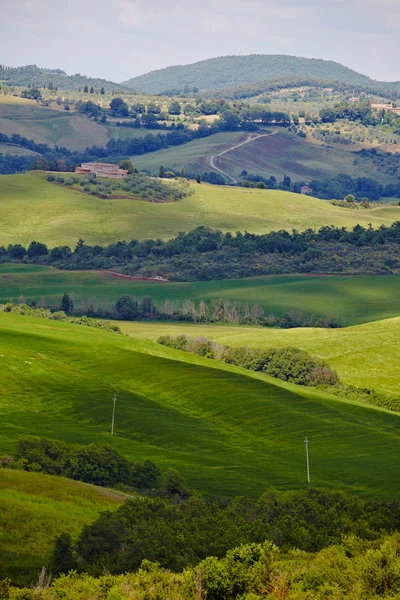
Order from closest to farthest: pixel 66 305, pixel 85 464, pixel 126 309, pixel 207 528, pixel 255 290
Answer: pixel 207 528
pixel 85 464
pixel 66 305
pixel 126 309
pixel 255 290

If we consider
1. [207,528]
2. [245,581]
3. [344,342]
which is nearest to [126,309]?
[344,342]

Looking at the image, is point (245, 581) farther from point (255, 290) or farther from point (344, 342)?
point (255, 290)

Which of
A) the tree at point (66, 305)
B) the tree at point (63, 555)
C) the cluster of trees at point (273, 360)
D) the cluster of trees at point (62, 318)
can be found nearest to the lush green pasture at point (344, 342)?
the cluster of trees at point (273, 360)

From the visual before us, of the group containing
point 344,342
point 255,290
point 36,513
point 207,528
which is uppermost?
point 36,513

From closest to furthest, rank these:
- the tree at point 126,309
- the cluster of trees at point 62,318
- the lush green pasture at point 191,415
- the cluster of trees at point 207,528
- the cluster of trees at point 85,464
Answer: the cluster of trees at point 207,528, the cluster of trees at point 85,464, the lush green pasture at point 191,415, the cluster of trees at point 62,318, the tree at point 126,309

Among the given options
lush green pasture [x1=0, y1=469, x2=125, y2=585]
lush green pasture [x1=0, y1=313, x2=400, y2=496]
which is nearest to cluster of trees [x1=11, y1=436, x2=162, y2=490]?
lush green pasture [x1=0, y1=313, x2=400, y2=496]

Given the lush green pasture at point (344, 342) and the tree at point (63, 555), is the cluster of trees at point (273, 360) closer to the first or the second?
the lush green pasture at point (344, 342)

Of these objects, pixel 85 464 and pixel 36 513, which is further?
pixel 85 464
